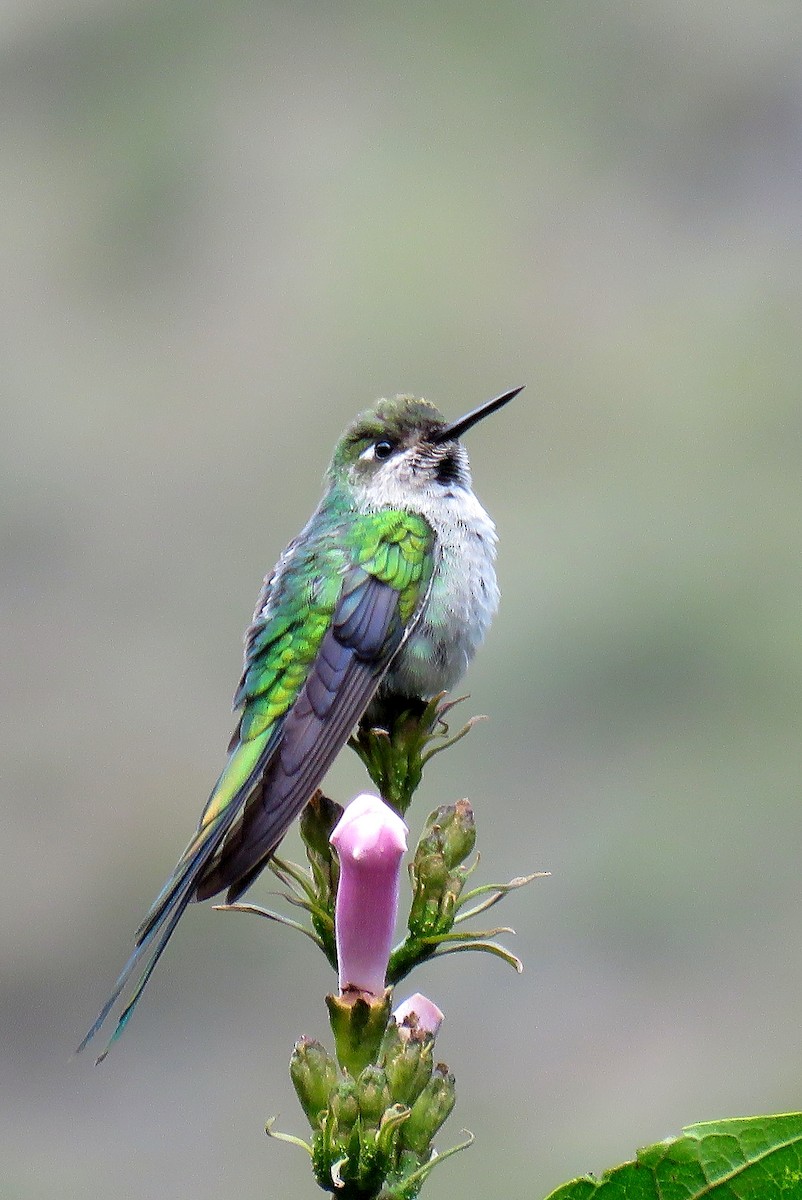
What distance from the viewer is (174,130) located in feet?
75.3

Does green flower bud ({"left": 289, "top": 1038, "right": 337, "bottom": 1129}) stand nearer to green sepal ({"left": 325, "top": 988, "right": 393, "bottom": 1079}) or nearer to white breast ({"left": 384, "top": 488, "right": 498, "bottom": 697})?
green sepal ({"left": 325, "top": 988, "right": 393, "bottom": 1079})

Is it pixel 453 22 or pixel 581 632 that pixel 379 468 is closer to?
pixel 581 632

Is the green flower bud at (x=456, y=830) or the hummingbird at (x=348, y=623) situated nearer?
the green flower bud at (x=456, y=830)

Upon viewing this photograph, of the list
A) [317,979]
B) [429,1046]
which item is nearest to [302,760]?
[429,1046]

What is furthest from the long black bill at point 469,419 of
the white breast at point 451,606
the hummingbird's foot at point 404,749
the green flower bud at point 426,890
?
the green flower bud at point 426,890

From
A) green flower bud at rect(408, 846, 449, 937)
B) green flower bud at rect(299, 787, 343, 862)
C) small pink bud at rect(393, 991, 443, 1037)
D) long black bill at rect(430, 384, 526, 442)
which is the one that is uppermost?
long black bill at rect(430, 384, 526, 442)

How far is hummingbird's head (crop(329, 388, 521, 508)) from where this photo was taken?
142 inches

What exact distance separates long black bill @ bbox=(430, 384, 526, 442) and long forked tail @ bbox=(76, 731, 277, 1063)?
834 millimetres

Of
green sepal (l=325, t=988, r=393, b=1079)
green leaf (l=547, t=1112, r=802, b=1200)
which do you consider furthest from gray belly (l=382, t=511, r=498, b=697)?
green leaf (l=547, t=1112, r=802, b=1200)

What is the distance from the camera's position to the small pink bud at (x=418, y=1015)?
2.01m

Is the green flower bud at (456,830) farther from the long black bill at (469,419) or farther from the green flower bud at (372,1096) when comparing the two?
the long black bill at (469,419)

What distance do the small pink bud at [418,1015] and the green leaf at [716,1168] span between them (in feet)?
1.28

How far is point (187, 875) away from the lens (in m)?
2.22

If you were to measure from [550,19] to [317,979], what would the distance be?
62.8 feet
